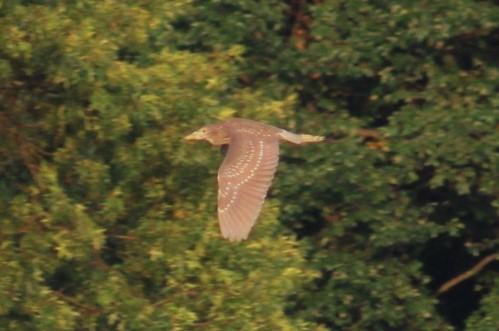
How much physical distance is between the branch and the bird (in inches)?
75.0

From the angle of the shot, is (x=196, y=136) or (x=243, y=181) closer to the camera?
(x=243, y=181)

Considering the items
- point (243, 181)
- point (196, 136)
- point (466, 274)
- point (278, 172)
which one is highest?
point (243, 181)

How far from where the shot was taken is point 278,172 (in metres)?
8.60

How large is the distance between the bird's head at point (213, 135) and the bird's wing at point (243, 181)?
10cm

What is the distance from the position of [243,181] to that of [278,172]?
76.8 inches

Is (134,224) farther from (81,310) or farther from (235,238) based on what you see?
(235,238)

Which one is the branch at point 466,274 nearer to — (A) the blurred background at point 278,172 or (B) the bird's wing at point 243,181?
(A) the blurred background at point 278,172

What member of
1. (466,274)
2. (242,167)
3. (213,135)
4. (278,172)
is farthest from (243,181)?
(466,274)

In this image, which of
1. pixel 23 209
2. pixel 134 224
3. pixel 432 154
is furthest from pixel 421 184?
pixel 23 209

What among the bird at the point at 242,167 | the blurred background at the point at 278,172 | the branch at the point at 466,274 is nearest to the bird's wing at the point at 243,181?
the bird at the point at 242,167

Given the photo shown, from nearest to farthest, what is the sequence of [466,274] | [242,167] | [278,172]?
[242,167] < [278,172] < [466,274]

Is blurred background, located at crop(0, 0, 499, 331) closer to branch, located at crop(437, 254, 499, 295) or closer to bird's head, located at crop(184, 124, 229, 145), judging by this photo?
branch, located at crop(437, 254, 499, 295)

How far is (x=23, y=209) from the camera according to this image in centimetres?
725

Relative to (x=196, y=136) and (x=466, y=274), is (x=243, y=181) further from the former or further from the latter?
(x=466, y=274)
